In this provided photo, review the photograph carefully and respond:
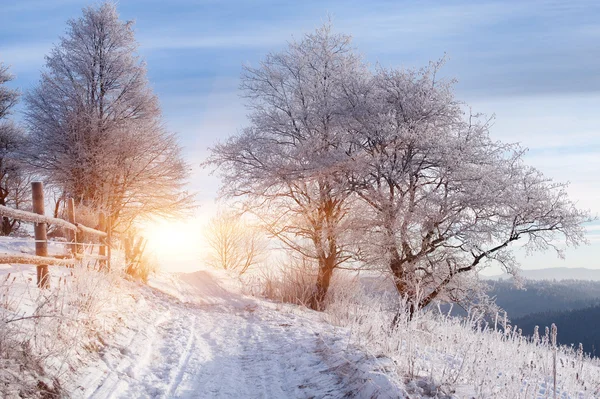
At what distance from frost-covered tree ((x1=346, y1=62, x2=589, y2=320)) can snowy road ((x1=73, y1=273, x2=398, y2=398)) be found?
5.10 m

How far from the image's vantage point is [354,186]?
15.5m

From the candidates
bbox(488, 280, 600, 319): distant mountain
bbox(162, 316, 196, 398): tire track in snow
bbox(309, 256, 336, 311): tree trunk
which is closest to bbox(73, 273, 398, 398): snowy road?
bbox(162, 316, 196, 398): tire track in snow

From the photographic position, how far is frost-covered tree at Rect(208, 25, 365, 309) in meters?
16.2

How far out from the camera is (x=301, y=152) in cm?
1602

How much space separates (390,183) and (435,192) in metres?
1.39

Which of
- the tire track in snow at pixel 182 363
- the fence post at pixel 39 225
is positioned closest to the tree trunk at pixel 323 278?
the tire track in snow at pixel 182 363

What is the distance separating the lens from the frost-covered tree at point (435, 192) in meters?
14.1

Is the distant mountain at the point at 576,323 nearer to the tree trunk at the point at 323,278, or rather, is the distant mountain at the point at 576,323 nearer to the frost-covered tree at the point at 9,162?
the tree trunk at the point at 323,278

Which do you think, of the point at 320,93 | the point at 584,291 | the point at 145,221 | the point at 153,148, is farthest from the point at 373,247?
the point at 584,291

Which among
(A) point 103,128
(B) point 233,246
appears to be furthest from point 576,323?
(A) point 103,128

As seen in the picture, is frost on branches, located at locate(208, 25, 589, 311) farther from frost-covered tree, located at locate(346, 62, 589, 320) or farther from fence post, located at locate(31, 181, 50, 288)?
fence post, located at locate(31, 181, 50, 288)

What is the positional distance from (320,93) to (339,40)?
2646mm

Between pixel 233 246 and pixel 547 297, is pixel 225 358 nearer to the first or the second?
pixel 233 246

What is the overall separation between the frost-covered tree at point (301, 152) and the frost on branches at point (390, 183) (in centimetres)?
5
